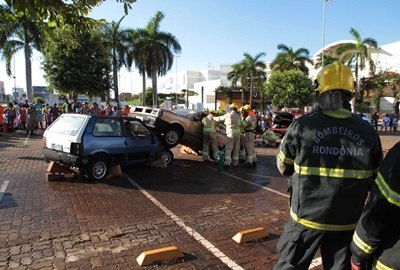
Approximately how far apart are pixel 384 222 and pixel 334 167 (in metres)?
0.62

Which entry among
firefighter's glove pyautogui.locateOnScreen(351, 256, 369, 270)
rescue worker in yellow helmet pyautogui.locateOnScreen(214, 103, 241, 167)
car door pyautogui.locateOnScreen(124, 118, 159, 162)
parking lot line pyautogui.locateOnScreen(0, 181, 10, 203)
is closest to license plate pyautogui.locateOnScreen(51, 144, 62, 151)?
parking lot line pyautogui.locateOnScreen(0, 181, 10, 203)

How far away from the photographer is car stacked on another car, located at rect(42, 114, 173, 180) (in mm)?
8266

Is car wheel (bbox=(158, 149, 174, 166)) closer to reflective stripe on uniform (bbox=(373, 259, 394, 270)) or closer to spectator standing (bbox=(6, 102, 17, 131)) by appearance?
reflective stripe on uniform (bbox=(373, 259, 394, 270))

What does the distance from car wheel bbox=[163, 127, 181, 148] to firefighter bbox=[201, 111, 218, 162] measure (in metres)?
0.95

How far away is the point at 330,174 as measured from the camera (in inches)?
98.8

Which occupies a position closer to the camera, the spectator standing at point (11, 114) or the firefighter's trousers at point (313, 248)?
the firefighter's trousers at point (313, 248)

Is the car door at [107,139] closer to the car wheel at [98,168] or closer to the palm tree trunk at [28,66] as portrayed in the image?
the car wheel at [98,168]

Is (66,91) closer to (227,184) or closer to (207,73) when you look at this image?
(227,184)

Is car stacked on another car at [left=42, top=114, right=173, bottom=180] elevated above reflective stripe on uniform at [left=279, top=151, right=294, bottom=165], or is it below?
below

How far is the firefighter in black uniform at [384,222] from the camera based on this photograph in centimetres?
190

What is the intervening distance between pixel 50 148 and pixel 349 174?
302 inches

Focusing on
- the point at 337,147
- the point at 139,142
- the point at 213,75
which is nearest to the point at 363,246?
the point at 337,147

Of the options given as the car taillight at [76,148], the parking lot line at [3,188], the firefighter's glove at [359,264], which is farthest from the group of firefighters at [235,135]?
the firefighter's glove at [359,264]

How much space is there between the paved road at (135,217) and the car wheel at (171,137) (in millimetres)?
1165
